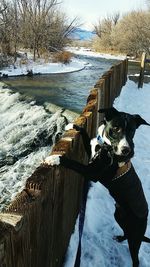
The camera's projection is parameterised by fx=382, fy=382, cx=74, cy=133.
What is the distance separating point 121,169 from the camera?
367cm

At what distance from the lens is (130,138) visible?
3734 millimetres

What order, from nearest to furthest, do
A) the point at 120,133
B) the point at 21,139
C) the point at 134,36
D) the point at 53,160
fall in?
the point at 53,160
the point at 120,133
the point at 21,139
the point at 134,36

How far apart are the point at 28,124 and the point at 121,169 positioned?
326 inches

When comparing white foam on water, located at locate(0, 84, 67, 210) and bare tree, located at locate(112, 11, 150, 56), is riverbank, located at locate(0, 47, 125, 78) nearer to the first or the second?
white foam on water, located at locate(0, 84, 67, 210)

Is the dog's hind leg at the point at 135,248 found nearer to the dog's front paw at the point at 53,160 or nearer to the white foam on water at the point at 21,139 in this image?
the dog's front paw at the point at 53,160

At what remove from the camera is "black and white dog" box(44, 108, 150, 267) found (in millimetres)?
3594

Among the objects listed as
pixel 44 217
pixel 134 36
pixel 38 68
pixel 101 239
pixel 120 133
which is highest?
pixel 134 36

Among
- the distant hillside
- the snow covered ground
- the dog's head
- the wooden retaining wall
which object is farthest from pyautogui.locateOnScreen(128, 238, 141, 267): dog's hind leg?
the distant hillside

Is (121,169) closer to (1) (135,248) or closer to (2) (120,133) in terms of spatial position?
(2) (120,133)

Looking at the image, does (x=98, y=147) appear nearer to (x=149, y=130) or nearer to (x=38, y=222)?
(x=38, y=222)

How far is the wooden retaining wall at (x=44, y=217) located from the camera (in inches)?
88.0

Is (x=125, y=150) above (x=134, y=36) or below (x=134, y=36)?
below

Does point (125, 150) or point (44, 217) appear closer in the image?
point (44, 217)

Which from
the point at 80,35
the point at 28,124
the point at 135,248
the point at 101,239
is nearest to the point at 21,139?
the point at 28,124
